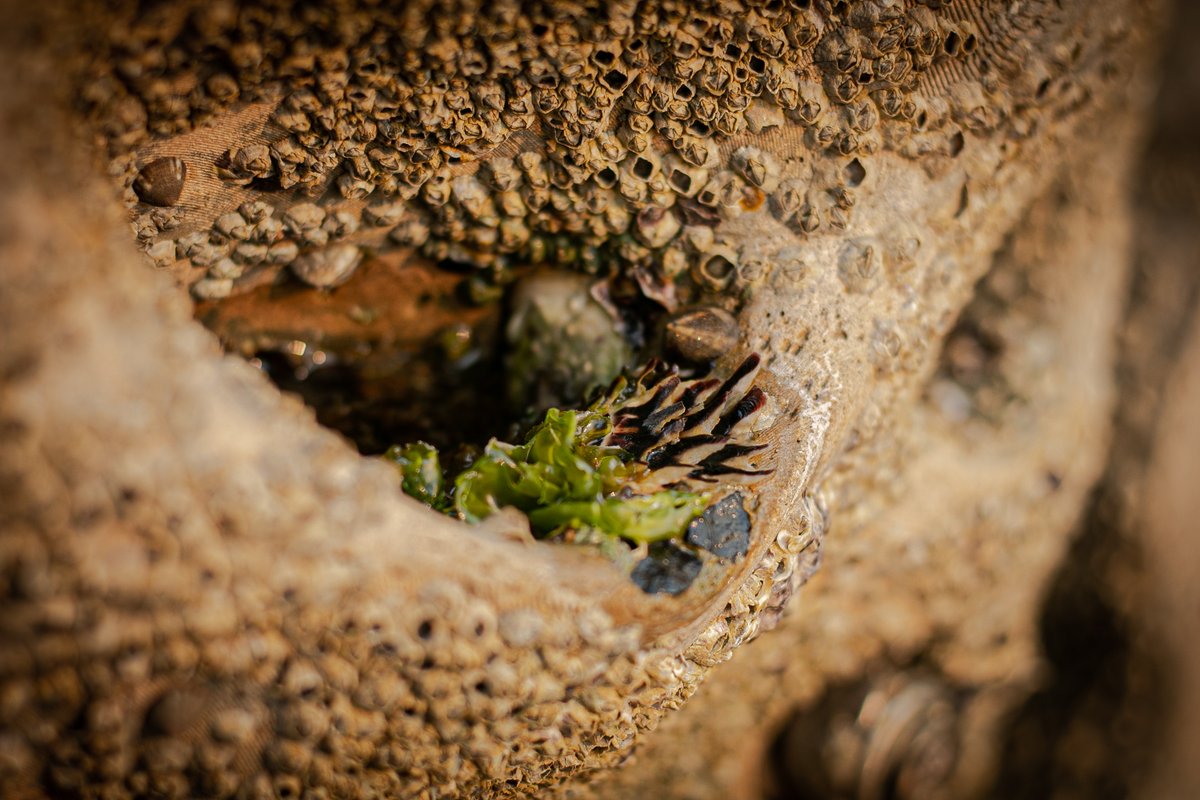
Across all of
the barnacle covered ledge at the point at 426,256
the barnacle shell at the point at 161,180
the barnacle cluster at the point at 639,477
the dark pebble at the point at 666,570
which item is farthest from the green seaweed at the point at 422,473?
the barnacle shell at the point at 161,180

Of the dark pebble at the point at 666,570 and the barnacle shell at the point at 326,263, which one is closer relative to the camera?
the dark pebble at the point at 666,570

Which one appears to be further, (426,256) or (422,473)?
(426,256)

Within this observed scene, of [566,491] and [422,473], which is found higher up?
[566,491]

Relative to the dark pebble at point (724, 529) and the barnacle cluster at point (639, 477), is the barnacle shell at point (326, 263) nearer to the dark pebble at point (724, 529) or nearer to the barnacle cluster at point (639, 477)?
the barnacle cluster at point (639, 477)

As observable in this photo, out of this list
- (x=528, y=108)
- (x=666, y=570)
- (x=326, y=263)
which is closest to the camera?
(x=666, y=570)

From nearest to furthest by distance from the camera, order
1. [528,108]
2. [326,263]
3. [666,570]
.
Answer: [666,570] → [528,108] → [326,263]

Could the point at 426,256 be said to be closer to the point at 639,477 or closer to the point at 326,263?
the point at 326,263

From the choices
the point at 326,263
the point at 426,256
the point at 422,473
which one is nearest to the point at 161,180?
the point at 326,263

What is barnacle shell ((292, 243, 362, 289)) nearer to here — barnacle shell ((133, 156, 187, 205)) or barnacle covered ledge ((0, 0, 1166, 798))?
barnacle covered ledge ((0, 0, 1166, 798))

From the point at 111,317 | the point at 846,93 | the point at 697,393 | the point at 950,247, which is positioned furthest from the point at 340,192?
the point at 950,247
